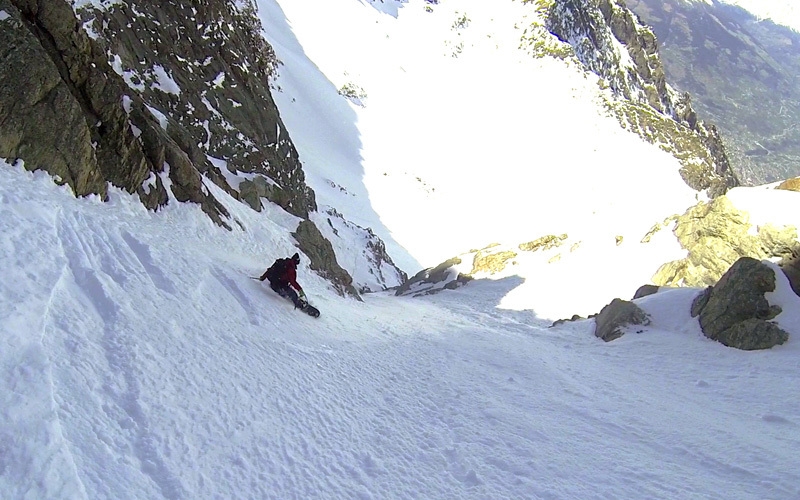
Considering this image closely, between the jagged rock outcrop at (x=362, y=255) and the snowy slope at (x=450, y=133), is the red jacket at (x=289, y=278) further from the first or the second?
the snowy slope at (x=450, y=133)

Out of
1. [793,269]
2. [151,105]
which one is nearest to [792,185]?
[793,269]

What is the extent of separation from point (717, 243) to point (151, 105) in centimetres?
2180

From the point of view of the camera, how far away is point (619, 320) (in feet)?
48.3

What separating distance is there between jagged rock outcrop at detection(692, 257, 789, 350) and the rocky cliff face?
1257 centimetres

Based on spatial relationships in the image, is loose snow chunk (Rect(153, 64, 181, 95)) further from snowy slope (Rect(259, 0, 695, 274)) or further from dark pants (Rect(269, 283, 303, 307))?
snowy slope (Rect(259, 0, 695, 274))

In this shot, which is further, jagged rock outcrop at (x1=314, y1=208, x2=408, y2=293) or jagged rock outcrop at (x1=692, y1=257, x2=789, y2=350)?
jagged rock outcrop at (x1=314, y1=208, x2=408, y2=293)

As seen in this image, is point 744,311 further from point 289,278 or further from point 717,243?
point 289,278

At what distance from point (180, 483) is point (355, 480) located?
1.58 m

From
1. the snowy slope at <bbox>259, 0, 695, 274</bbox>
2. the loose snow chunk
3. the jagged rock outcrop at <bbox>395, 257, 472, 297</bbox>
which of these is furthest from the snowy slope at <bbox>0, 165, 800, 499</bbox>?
the snowy slope at <bbox>259, 0, 695, 274</bbox>

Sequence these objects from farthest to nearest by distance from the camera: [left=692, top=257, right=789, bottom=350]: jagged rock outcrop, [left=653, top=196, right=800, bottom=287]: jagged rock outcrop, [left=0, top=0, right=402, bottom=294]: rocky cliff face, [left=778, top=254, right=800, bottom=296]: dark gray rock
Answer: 1. [left=653, top=196, right=800, bottom=287]: jagged rock outcrop
2. [left=778, top=254, right=800, bottom=296]: dark gray rock
3. [left=692, top=257, right=789, bottom=350]: jagged rock outcrop
4. [left=0, top=0, right=402, bottom=294]: rocky cliff face

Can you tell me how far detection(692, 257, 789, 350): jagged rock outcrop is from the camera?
11.7m

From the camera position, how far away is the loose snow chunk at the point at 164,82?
62.1 ft

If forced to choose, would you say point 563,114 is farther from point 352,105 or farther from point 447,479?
point 447,479

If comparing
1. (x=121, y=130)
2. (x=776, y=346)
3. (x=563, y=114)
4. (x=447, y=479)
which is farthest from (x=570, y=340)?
(x=563, y=114)
